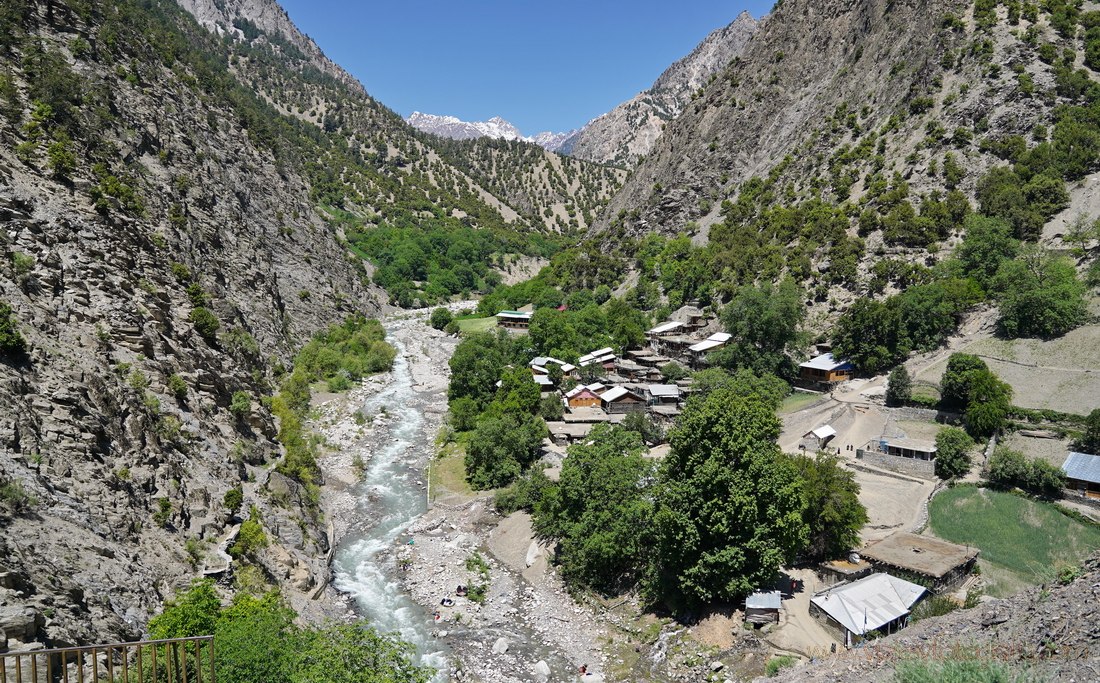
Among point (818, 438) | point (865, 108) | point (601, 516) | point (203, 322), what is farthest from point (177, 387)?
point (865, 108)

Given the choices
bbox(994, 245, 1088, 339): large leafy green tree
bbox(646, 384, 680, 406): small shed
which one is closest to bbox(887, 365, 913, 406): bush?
bbox(994, 245, 1088, 339): large leafy green tree

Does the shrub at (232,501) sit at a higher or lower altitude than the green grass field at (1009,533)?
higher

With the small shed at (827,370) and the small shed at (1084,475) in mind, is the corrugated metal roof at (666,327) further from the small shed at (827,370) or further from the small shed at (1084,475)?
the small shed at (1084,475)

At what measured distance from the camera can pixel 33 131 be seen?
30609mm

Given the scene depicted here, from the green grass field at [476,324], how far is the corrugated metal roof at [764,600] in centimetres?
6027

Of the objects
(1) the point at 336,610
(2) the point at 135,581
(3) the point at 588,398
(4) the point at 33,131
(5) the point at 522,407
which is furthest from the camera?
(3) the point at 588,398

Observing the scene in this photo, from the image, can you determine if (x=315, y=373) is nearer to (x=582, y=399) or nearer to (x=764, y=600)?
(x=582, y=399)

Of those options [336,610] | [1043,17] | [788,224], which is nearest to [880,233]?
[788,224]

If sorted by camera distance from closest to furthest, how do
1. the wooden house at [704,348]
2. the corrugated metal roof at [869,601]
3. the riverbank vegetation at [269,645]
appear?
1. the riverbank vegetation at [269,645]
2. the corrugated metal roof at [869,601]
3. the wooden house at [704,348]

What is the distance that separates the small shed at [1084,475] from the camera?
28.2m

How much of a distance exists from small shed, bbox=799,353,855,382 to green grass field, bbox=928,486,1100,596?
18.1 metres

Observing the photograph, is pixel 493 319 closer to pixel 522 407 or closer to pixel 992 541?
pixel 522 407

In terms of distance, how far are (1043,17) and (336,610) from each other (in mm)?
82680

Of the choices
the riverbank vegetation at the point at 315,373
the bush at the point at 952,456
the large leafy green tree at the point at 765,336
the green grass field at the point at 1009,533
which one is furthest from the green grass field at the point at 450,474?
the bush at the point at 952,456
